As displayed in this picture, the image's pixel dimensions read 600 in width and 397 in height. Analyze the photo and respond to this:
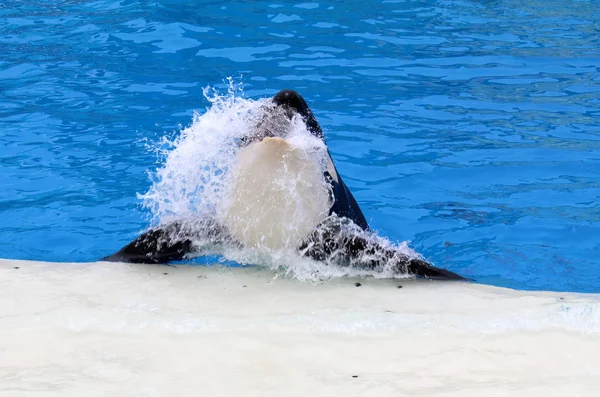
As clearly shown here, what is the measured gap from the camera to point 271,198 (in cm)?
437

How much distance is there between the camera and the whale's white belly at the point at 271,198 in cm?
438

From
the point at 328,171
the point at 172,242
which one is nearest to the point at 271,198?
the point at 328,171

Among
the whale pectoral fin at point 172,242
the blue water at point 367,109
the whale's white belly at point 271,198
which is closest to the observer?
the whale's white belly at point 271,198

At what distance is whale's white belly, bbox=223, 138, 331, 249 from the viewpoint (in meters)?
4.38

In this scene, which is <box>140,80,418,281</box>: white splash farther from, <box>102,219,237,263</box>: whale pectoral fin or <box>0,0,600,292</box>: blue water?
<box>0,0,600,292</box>: blue water

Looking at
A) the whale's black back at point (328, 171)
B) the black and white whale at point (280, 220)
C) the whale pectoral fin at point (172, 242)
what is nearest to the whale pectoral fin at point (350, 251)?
the black and white whale at point (280, 220)

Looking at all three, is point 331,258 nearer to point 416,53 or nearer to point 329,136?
point 329,136

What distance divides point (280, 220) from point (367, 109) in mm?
3541

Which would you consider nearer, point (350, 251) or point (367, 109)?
point (350, 251)

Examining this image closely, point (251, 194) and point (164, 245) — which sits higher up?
point (251, 194)

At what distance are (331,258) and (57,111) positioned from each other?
13.9 ft

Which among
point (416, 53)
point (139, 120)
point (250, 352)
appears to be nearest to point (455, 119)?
point (416, 53)

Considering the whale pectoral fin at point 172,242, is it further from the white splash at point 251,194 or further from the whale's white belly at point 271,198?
the whale's white belly at point 271,198

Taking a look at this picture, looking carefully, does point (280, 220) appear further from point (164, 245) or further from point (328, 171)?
point (164, 245)
